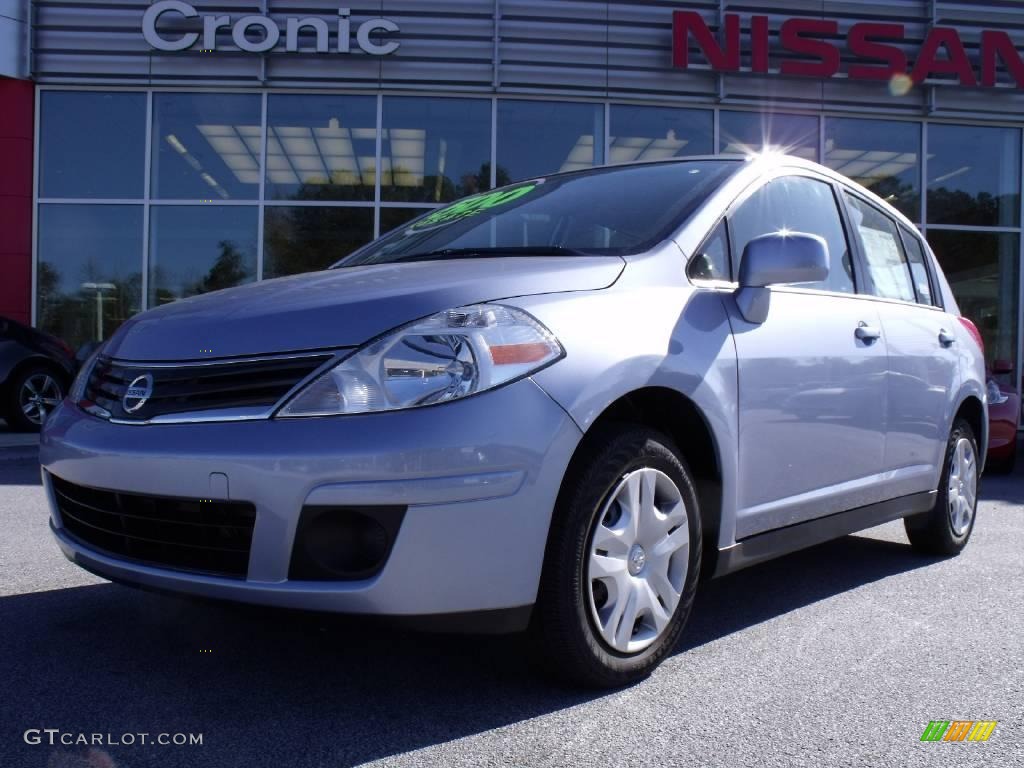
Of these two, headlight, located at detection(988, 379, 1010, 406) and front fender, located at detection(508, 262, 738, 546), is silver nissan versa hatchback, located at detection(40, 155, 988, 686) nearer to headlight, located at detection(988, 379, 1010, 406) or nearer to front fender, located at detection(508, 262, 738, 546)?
front fender, located at detection(508, 262, 738, 546)

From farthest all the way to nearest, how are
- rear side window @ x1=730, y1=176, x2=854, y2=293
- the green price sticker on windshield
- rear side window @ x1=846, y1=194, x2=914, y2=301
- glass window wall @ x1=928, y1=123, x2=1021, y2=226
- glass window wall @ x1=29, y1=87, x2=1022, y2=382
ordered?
glass window wall @ x1=928, y1=123, x2=1021, y2=226 < glass window wall @ x1=29, y1=87, x2=1022, y2=382 < rear side window @ x1=846, y1=194, x2=914, y2=301 < the green price sticker on windshield < rear side window @ x1=730, y1=176, x2=854, y2=293

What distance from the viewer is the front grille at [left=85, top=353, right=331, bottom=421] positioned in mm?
2299

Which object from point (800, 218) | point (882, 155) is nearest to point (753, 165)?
point (800, 218)

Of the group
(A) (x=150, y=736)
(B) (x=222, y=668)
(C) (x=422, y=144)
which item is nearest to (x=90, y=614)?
(B) (x=222, y=668)

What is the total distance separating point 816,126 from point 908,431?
1066cm

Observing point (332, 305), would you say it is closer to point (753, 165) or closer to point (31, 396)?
point (753, 165)

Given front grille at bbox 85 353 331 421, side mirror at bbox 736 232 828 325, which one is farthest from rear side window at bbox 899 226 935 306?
front grille at bbox 85 353 331 421

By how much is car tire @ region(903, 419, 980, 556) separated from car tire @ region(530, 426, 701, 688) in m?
2.02

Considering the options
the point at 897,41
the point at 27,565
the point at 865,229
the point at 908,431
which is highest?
the point at 897,41

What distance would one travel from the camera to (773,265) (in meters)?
2.95

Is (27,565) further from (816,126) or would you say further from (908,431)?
(816,126)

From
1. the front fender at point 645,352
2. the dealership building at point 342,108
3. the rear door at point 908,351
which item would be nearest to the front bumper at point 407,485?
the front fender at point 645,352

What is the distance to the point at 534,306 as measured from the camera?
96.6 inches

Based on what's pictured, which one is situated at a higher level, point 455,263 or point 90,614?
point 455,263
